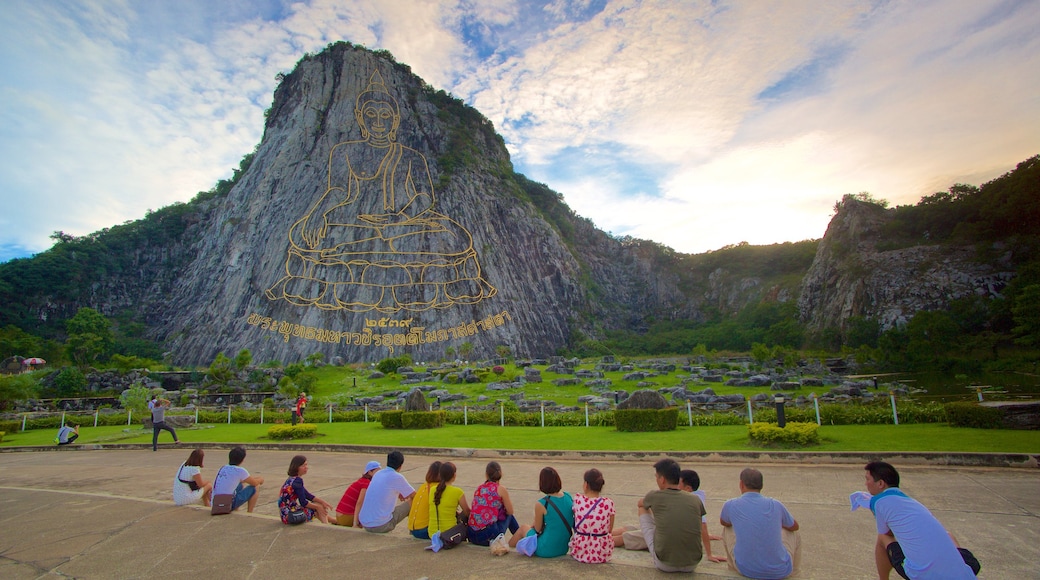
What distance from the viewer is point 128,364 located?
1497 inches

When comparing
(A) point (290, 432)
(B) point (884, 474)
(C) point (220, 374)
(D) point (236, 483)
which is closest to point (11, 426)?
(C) point (220, 374)

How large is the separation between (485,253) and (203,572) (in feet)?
174

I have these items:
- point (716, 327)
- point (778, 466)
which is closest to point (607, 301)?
point (716, 327)

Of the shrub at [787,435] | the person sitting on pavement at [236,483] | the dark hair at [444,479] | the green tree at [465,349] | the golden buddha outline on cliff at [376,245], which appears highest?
the golden buddha outline on cliff at [376,245]

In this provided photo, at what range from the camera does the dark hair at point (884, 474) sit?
3.94 meters

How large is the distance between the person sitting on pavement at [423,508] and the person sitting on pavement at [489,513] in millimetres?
459

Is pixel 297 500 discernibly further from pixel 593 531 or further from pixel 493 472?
pixel 593 531

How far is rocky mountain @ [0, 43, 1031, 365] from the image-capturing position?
157 feet

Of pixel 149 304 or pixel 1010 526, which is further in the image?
pixel 149 304

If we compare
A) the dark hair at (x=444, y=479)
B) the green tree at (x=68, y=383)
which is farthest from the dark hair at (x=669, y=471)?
the green tree at (x=68, y=383)

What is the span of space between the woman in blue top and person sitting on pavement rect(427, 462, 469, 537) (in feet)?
2.82

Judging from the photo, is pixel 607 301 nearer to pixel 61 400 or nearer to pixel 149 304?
pixel 149 304

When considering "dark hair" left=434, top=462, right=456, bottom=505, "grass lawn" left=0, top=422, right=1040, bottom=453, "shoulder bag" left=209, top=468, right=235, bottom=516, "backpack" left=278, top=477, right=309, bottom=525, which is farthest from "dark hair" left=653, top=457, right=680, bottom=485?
"grass lawn" left=0, top=422, right=1040, bottom=453

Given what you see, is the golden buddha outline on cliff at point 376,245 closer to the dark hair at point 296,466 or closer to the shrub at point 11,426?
the shrub at point 11,426
